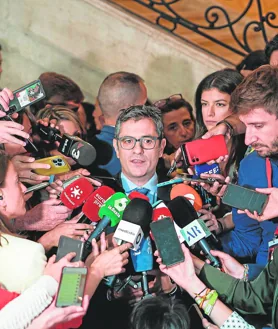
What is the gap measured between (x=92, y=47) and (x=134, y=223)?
3.40m

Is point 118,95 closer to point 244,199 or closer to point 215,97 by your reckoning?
point 215,97

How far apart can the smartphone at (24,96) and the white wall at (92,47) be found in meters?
2.51

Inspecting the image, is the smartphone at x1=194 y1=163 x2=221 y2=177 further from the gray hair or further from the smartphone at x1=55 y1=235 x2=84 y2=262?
the smartphone at x1=55 y1=235 x2=84 y2=262

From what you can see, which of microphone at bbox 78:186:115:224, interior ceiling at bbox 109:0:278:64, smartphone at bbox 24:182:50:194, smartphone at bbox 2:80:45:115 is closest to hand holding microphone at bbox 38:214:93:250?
microphone at bbox 78:186:115:224

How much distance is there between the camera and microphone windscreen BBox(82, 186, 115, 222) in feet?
11.9

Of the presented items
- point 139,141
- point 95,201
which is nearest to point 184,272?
point 95,201

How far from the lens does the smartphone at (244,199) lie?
3.39m

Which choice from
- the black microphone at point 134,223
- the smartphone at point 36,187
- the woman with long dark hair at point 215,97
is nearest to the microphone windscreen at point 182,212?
the black microphone at point 134,223

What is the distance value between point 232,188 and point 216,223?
0.60m

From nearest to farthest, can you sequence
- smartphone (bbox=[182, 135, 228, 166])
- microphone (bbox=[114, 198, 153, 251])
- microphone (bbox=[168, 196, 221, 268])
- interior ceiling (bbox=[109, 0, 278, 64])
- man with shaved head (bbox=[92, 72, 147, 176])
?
microphone (bbox=[114, 198, 153, 251])
microphone (bbox=[168, 196, 221, 268])
smartphone (bbox=[182, 135, 228, 166])
man with shaved head (bbox=[92, 72, 147, 176])
interior ceiling (bbox=[109, 0, 278, 64])

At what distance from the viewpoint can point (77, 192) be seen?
3.74 m

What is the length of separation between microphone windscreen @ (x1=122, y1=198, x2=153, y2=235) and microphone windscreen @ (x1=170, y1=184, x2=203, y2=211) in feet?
1.46

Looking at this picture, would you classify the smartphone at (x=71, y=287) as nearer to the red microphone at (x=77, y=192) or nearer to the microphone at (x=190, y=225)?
the microphone at (x=190, y=225)

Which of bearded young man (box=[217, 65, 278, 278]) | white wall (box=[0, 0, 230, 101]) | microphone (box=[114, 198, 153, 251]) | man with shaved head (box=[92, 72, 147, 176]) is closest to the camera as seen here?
microphone (box=[114, 198, 153, 251])
